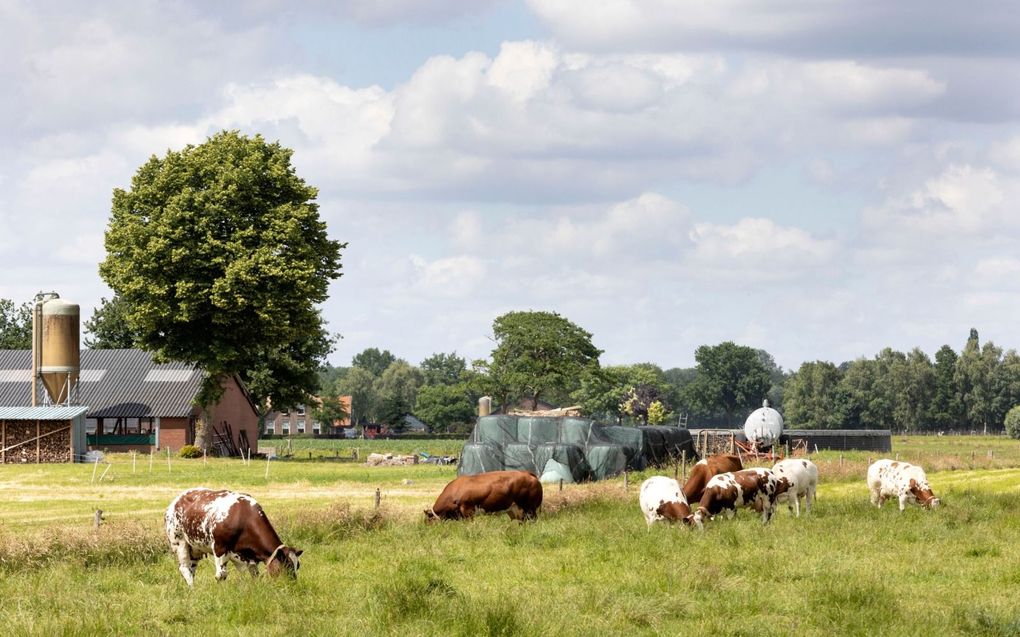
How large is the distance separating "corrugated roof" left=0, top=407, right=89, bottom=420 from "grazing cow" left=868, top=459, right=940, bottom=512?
47.4 metres

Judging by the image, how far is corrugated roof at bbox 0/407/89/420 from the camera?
223ft

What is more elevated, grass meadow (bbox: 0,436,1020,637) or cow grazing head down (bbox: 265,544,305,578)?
cow grazing head down (bbox: 265,544,305,578)

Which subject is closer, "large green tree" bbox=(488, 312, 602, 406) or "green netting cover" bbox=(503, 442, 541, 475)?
"green netting cover" bbox=(503, 442, 541, 475)

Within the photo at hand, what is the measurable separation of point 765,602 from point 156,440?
64887 millimetres

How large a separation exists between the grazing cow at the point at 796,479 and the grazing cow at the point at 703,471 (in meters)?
1.93

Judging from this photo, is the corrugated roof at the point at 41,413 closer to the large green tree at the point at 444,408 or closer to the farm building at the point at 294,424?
the large green tree at the point at 444,408

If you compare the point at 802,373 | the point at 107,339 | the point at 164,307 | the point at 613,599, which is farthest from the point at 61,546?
the point at 802,373

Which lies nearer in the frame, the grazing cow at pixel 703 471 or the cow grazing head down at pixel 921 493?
the grazing cow at pixel 703 471

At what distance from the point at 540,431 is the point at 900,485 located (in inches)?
785

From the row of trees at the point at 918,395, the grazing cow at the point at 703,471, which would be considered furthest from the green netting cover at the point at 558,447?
the row of trees at the point at 918,395

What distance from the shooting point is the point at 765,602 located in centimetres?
1978

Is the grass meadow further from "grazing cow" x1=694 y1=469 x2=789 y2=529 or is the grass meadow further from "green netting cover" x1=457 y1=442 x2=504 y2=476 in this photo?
"green netting cover" x1=457 y1=442 x2=504 y2=476

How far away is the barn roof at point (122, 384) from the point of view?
80125mm

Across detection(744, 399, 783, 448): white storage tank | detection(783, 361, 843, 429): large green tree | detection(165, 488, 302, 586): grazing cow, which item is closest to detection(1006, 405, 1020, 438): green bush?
detection(783, 361, 843, 429): large green tree
